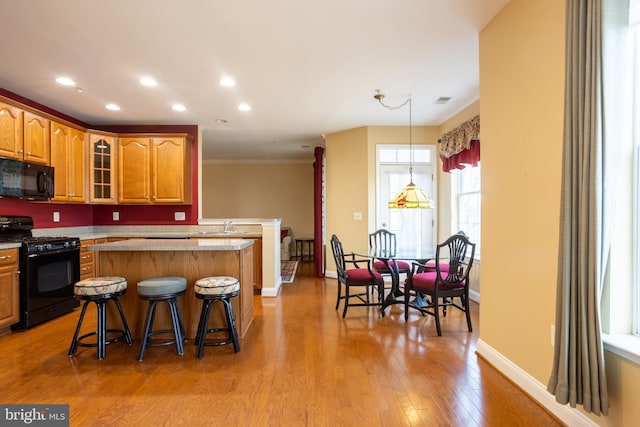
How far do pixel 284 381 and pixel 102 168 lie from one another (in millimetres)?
4293

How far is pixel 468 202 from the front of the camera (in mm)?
4762

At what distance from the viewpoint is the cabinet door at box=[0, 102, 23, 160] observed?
3402 millimetres

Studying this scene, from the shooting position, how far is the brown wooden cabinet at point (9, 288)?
3104 millimetres

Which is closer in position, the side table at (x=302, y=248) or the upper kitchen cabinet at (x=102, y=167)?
the upper kitchen cabinet at (x=102, y=167)

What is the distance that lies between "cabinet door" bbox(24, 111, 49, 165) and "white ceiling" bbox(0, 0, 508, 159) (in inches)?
12.3

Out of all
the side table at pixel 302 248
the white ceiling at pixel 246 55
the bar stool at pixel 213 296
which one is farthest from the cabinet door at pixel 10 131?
the side table at pixel 302 248

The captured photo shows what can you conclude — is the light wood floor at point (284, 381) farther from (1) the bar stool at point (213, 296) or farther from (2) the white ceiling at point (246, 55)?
(2) the white ceiling at point (246, 55)

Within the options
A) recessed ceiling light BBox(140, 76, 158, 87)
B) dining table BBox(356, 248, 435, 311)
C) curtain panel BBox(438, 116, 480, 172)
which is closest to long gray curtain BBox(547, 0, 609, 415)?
dining table BBox(356, 248, 435, 311)

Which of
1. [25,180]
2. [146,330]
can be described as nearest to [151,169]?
[25,180]

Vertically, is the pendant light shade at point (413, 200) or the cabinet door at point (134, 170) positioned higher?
the cabinet door at point (134, 170)

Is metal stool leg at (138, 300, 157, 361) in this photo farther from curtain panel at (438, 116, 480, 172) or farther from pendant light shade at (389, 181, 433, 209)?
curtain panel at (438, 116, 480, 172)

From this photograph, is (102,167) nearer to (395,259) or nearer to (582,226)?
(395,259)

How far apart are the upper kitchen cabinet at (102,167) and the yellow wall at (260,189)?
13.2 ft

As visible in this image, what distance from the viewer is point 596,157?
150cm
